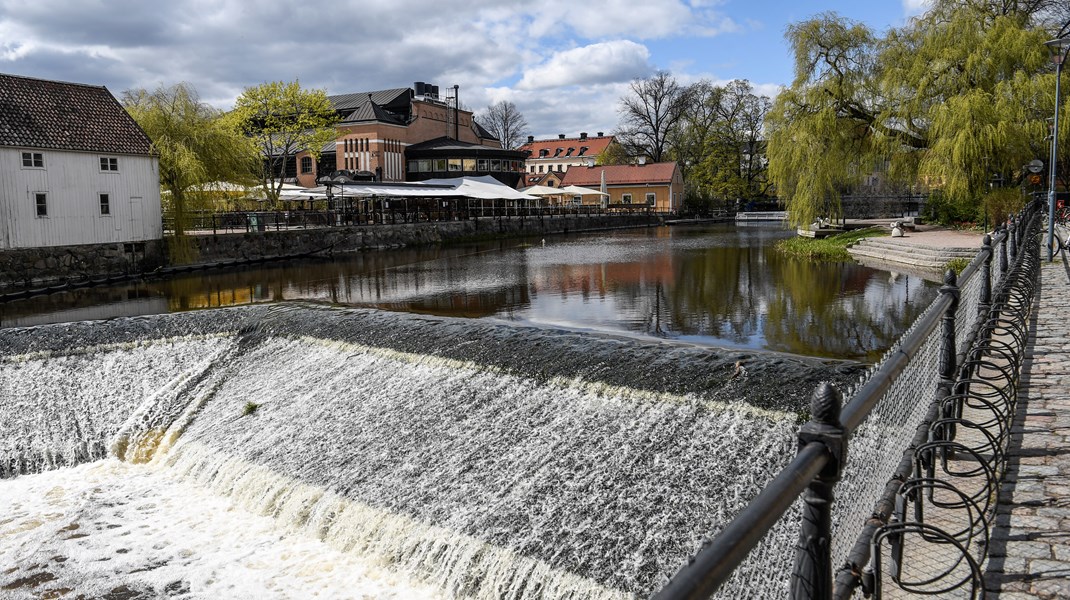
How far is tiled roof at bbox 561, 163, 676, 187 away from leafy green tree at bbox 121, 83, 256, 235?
44.4 meters

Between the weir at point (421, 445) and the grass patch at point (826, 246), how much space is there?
60.7ft

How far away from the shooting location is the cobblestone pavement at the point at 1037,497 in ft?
10.5

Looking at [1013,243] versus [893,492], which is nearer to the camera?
[893,492]

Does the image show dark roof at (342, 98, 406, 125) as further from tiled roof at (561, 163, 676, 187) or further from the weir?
the weir

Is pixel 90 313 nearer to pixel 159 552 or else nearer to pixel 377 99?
pixel 159 552

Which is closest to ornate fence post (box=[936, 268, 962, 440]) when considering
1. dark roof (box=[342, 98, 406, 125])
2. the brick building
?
the brick building

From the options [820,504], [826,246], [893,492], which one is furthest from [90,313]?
[826,246]

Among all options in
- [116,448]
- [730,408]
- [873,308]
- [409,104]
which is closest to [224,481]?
[116,448]

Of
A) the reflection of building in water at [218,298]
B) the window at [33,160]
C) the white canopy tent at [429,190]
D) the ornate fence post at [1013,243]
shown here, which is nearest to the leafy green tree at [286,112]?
the white canopy tent at [429,190]

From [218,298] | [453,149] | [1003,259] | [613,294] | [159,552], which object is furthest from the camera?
[453,149]

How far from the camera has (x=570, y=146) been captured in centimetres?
10031

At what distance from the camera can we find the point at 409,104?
225ft

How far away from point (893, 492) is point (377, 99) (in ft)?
229

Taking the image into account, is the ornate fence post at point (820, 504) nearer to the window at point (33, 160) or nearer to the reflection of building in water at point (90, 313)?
the reflection of building in water at point (90, 313)
